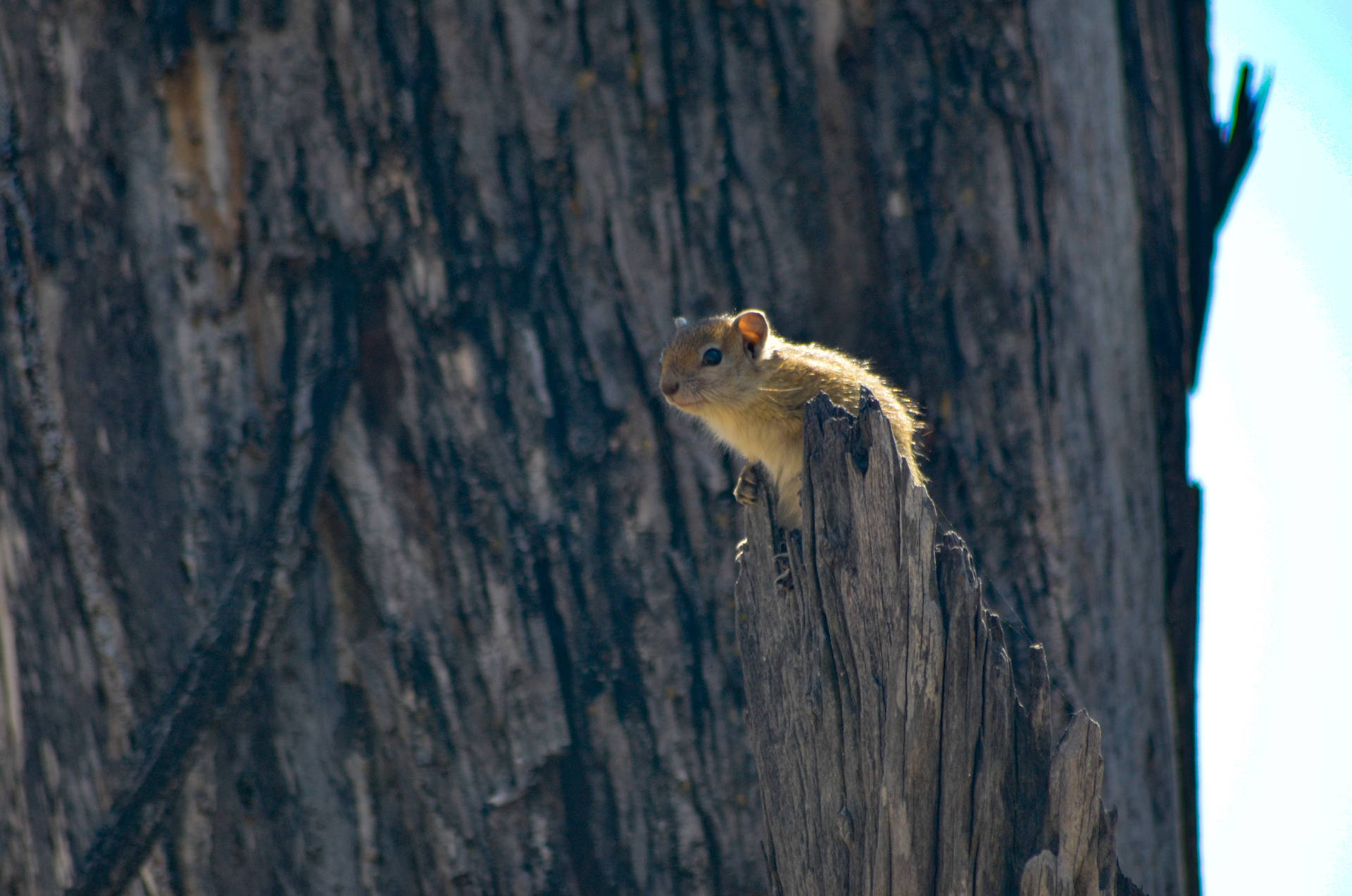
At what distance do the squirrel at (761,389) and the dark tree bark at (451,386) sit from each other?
15cm

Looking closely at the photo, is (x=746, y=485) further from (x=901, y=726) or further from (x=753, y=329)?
(x=901, y=726)

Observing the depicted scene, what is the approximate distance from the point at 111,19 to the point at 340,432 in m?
1.55

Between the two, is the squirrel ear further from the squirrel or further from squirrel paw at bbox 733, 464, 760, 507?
squirrel paw at bbox 733, 464, 760, 507

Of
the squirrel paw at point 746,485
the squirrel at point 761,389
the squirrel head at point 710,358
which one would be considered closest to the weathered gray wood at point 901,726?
the squirrel paw at point 746,485

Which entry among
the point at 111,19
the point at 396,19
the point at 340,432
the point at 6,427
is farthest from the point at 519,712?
the point at 111,19

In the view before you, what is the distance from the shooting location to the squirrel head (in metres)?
3.63

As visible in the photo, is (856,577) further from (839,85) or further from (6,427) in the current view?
→ (6,427)

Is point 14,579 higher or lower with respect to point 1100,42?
lower

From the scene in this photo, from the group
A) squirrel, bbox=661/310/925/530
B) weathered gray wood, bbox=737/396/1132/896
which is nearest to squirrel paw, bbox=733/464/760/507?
squirrel, bbox=661/310/925/530

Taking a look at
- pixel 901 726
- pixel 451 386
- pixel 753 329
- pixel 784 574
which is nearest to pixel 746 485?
pixel 753 329

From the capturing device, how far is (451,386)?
362cm

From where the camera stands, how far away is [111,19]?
3529 mm

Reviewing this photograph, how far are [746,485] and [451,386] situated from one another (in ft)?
3.44

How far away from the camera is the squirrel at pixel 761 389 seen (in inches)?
143
